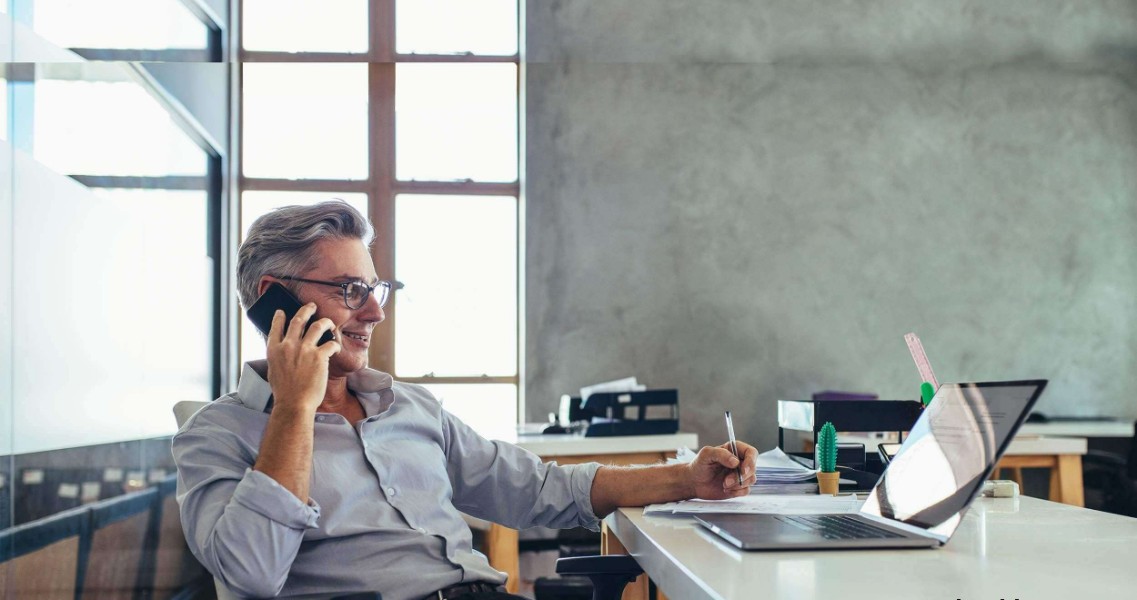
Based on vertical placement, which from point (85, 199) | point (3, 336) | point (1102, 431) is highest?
point (85, 199)

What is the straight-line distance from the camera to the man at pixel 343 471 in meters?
1.31

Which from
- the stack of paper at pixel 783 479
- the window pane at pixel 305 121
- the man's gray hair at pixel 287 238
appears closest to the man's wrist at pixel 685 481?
the stack of paper at pixel 783 479

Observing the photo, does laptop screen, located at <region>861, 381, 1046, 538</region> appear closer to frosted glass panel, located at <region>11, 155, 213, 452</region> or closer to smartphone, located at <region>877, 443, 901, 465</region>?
smartphone, located at <region>877, 443, 901, 465</region>

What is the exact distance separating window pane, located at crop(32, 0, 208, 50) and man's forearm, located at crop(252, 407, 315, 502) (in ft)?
4.37

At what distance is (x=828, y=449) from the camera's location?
161 cm

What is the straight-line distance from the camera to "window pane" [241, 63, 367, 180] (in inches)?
223

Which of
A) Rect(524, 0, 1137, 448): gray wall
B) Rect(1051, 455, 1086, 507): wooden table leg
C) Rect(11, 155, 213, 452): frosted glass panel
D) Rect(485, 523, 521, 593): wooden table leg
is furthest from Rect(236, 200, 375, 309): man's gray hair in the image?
Rect(524, 0, 1137, 448): gray wall

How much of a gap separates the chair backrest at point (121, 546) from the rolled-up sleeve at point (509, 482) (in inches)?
55.0

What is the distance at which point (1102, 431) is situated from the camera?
15.8 ft

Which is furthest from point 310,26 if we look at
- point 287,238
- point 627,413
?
point 287,238

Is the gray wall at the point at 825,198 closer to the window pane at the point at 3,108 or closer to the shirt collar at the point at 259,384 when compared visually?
the window pane at the point at 3,108

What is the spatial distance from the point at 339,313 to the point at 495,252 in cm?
419

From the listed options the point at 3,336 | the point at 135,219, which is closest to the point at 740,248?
the point at 135,219

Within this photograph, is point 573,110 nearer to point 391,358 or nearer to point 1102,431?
point 391,358
